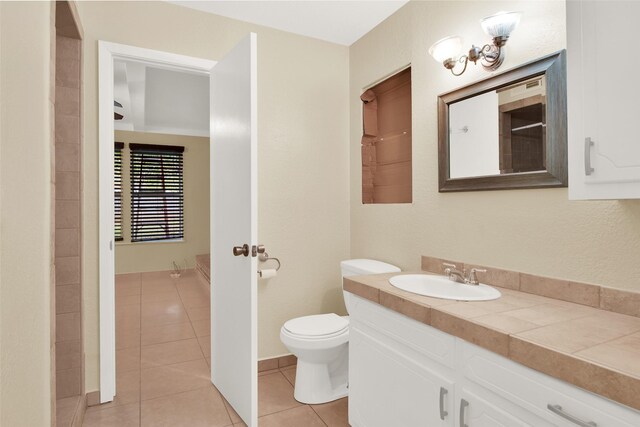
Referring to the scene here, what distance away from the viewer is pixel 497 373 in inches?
44.3

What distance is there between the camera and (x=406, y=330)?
1.50 metres

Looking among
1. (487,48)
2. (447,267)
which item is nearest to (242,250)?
(447,267)

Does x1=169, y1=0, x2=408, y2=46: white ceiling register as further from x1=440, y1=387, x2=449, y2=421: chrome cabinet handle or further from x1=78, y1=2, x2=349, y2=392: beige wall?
x1=440, y1=387, x2=449, y2=421: chrome cabinet handle

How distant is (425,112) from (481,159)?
0.52 metres

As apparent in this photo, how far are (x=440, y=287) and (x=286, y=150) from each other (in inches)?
59.4

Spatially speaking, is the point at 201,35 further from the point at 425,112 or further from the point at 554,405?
the point at 554,405

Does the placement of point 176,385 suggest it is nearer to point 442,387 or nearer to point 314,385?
point 314,385

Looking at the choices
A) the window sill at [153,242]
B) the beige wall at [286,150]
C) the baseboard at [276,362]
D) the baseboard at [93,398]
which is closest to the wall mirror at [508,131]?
the beige wall at [286,150]

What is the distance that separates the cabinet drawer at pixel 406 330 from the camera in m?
1.32

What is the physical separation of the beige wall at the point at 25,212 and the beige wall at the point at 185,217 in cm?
503

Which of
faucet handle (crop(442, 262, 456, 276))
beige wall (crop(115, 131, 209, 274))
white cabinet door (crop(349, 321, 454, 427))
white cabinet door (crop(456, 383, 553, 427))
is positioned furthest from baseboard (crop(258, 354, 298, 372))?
beige wall (crop(115, 131, 209, 274))

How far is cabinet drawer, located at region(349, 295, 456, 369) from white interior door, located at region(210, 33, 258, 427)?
22.3 inches

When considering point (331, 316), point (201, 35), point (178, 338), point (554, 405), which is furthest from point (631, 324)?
point (178, 338)

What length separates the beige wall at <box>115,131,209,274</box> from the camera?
19.1 feet
